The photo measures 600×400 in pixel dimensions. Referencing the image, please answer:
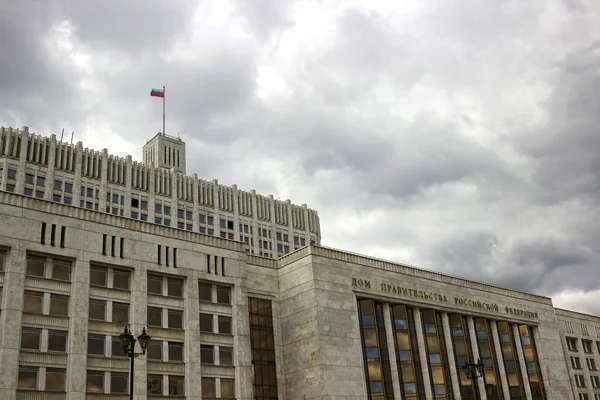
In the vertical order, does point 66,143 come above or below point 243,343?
above

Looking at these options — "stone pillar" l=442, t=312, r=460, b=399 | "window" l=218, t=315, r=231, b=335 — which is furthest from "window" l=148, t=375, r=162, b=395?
"stone pillar" l=442, t=312, r=460, b=399

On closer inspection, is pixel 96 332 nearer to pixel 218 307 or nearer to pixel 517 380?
pixel 218 307

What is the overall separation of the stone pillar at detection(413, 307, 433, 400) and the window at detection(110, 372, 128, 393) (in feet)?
102

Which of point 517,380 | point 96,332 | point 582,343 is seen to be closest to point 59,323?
point 96,332

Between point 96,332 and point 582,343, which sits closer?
point 96,332

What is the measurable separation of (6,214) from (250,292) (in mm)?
23558

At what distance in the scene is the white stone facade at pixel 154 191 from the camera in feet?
313

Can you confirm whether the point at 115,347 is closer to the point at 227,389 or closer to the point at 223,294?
the point at 227,389

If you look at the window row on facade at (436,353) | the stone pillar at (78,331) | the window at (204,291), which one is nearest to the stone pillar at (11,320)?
the stone pillar at (78,331)

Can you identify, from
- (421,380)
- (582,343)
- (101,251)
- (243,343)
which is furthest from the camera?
(582,343)

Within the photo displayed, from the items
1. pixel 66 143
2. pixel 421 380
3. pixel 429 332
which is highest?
pixel 66 143

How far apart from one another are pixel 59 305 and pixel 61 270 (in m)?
2.79

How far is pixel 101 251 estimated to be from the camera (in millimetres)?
53781

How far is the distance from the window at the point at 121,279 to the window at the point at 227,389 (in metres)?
11.8
